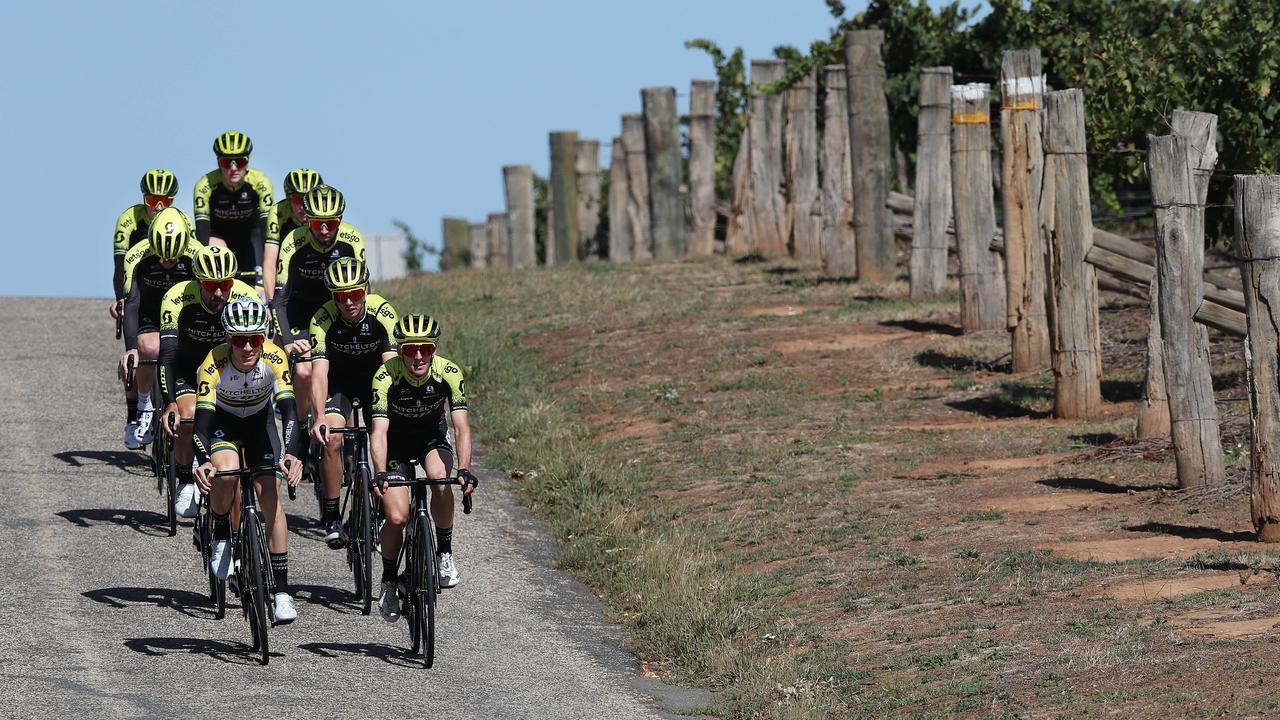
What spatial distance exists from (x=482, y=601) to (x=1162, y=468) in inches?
213

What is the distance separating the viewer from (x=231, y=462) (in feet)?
40.0

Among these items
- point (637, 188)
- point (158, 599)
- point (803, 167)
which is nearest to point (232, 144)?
point (158, 599)

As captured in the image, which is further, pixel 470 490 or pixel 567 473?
pixel 567 473

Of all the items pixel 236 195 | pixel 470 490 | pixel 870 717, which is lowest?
pixel 870 717

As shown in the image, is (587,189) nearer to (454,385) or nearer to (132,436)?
(132,436)

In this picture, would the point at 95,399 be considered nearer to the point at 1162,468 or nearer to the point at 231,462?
the point at 231,462

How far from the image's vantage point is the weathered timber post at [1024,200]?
18516mm

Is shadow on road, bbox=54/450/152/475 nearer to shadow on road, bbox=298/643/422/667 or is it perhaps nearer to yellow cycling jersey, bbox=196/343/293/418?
yellow cycling jersey, bbox=196/343/293/418

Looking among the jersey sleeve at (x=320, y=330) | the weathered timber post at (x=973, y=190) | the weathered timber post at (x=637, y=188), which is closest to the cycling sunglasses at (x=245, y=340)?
the jersey sleeve at (x=320, y=330)

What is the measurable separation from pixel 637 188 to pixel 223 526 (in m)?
21.9

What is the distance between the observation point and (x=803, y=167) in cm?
2864

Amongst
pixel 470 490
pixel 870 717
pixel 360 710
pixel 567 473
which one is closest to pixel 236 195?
pixel 567 473

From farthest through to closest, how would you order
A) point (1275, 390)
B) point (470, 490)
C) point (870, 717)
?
point (1275, 390) < point (470, 490) < point (870, 717)

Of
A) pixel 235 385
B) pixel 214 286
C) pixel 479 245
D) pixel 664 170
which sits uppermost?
pixel 664 170
